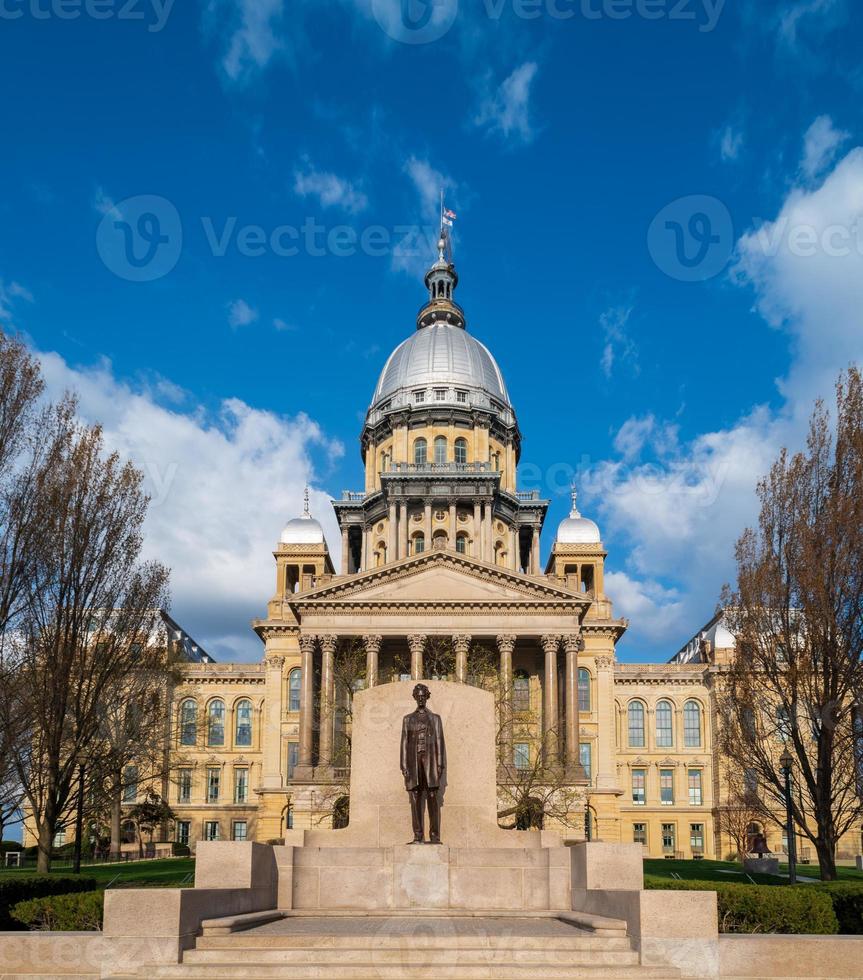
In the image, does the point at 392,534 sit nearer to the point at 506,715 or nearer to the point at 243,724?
the point at 243,724

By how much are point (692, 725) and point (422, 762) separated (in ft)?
224

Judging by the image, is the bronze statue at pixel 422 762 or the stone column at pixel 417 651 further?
the stone column at pixel 417 651

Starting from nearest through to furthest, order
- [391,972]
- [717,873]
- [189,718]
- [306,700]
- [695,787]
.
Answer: [391,972] → [717,873] → [306,700] → [189,718] → [695,787]

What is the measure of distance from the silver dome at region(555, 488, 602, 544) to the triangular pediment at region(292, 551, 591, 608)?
21385 millimetres

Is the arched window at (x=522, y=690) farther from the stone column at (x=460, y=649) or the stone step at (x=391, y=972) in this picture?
the stone step at (x=391, y=972)

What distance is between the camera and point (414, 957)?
12.7 meters

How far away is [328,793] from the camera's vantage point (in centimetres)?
5872

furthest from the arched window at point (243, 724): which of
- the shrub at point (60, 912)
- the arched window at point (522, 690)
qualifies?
the shrub at point (60, 912)

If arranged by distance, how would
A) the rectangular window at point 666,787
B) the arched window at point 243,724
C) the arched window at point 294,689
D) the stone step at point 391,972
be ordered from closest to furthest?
1. the stone step at point 391,972
2. the arched window at point 294,689
3. the rectangular window at point 666,787
4. the arched window at point 243,724

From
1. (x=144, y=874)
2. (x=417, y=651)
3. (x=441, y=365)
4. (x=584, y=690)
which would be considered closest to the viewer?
(x=144, y=874)

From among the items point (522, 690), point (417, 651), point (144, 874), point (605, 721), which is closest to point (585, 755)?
point (605, 721)

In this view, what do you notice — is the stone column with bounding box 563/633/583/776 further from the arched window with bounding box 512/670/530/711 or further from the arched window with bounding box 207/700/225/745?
the arched window with bounding box 207/700/225/745

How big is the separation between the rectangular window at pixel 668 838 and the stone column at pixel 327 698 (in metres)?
29.1

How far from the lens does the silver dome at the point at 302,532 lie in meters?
86.9
